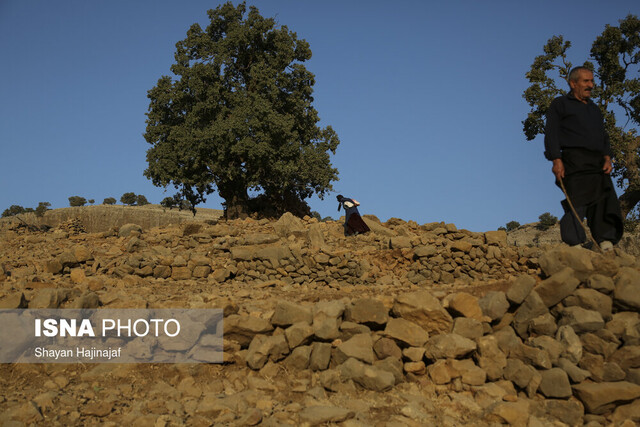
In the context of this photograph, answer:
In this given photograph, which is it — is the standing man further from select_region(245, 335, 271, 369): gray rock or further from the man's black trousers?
select_region(245, 335, 271, 369): gray rock

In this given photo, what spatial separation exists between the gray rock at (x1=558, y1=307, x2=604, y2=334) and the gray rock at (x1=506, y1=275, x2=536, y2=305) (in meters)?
0.43

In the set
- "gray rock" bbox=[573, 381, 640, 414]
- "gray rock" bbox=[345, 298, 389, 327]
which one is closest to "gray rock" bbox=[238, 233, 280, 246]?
"gray rock" bbox=[345, 298, 389, 327]

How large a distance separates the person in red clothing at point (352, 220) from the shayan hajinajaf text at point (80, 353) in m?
9.27

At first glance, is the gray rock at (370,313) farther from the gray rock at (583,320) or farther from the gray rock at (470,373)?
the gray rock at (583,320)

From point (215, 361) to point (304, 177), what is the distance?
46.8 ft

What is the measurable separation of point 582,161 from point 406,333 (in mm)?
2904

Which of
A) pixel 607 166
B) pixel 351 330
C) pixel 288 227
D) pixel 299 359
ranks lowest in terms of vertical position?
pixel 299 359

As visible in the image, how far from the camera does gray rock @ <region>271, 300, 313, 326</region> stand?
17.4 feet

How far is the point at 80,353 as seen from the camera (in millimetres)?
5477

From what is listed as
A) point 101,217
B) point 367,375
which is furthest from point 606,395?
point 101,217

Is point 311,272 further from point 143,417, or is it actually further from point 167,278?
point 143,417

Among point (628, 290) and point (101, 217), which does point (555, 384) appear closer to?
point (628, 290)

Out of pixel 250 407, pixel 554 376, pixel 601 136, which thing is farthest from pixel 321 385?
pixel 601 136

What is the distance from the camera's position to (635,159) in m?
19.6
